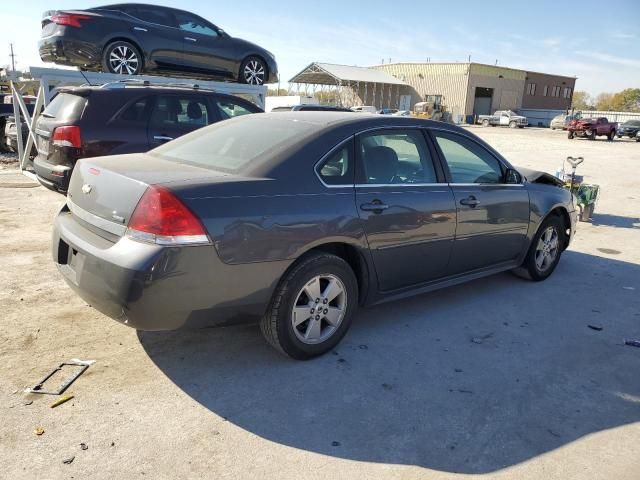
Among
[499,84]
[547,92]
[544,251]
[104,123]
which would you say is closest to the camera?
[544,251]

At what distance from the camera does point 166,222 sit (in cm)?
280

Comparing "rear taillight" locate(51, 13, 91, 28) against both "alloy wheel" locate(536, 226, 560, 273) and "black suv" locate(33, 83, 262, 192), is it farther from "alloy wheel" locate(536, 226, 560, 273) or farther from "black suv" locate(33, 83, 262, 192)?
"alloy wheel" locate(536, 226, 560, 273)

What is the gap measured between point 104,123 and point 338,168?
369 cm

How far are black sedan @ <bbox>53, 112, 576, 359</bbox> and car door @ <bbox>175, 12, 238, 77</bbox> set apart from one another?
577 centimetres

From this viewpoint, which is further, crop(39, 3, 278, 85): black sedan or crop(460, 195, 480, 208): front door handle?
crop(39, 3, 278, 85): black sedan

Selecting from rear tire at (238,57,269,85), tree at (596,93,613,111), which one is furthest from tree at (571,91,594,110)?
rear tire at (238,57,269,85)

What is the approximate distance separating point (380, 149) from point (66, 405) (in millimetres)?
2686

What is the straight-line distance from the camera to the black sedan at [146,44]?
7938 mm

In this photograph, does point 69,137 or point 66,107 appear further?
point 66,107

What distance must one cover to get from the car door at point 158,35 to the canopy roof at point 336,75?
49493mm

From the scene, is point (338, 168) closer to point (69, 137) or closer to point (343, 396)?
point (343, 396)

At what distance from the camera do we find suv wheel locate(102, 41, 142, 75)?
327 inches

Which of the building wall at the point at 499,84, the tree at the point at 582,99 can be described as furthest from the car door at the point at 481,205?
the tree at the point at 582,99

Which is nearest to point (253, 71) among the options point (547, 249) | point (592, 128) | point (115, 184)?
point (547, 249)
